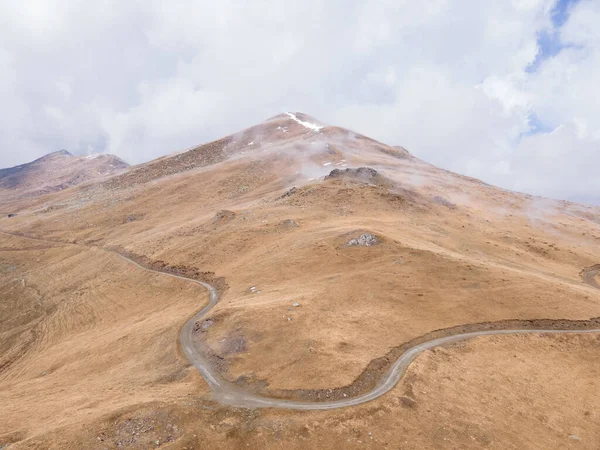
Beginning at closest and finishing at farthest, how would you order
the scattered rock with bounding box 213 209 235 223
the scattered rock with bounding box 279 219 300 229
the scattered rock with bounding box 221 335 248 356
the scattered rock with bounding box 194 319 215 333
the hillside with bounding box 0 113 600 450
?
the hillside with bounding box 0 113 600 450, the scattered rock with bounding box 221 335 248 356, the scattered rock with bounding box 194 319 215 333, the scattered rock with bounding box 279 219 300 229, the scattered rock with bounding box 213 209 235 223

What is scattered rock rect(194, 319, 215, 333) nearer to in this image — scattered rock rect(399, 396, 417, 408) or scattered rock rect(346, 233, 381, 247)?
scattered rock rect(399, 396, 417, 408)

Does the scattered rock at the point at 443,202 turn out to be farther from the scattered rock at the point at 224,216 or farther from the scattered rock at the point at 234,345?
the scattered rock at the point at 234,345

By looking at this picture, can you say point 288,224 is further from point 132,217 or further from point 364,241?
point 132,217

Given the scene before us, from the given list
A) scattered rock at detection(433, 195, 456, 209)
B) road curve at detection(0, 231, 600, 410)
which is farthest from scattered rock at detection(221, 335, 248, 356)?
scattered rock at detection(433, 195, 456, 209)

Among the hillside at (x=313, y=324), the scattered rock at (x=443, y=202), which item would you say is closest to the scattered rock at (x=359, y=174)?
the hillside at (x=313, y=324)

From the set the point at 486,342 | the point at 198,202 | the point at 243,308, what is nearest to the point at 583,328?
the point at 486,342

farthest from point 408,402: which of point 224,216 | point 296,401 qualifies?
point 224,216
